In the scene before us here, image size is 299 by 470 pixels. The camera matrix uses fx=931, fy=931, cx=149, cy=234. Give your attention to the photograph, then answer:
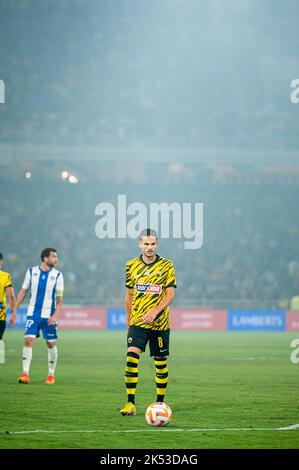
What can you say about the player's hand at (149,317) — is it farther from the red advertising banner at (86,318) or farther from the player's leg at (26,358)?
the red advertising banner at (86,318)

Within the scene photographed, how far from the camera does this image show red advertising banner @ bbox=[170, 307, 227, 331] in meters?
37.9

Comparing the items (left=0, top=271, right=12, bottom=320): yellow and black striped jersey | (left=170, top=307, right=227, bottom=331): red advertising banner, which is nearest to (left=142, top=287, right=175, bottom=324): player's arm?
(left=0, top=271, right=12, bottom=320): yellow and black striped jersey

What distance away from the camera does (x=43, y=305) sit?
1584 centimetres

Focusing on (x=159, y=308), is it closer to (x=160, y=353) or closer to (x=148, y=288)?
(x=148, y=288)

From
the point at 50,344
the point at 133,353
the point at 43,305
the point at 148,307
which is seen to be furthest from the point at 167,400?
the point at 43,305

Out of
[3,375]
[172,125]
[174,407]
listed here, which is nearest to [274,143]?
[172,125]

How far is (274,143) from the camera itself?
45.5 metres

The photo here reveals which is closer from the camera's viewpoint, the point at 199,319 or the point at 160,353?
the point at 160,353

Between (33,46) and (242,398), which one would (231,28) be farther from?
(242,398)

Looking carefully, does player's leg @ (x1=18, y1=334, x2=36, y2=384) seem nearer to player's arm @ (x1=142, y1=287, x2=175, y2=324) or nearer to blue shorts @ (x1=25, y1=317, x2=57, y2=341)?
blue shorts @ (x1=25, y1=317, x2=57, y2=341)

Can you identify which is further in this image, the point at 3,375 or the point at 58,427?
the point at 3,375

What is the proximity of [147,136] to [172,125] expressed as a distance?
238 centimetres

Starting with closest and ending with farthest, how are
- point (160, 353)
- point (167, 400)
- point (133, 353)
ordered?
1. point (133, 353)
2. point (160, 353)
3. point (167, 400)

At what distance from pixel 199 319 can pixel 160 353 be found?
27.3 metres
